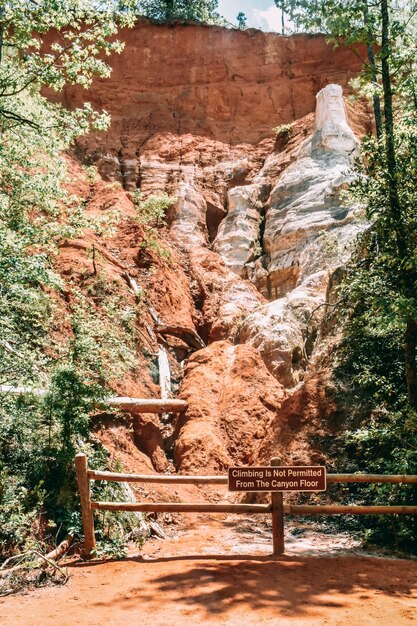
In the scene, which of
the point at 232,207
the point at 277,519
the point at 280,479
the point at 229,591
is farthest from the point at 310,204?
the point at 229,591

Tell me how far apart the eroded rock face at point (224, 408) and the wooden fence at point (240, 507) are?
15.9 ft

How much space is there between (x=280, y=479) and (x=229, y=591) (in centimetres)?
163

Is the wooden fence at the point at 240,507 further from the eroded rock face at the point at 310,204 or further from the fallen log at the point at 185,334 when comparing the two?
the eroded rock face at the point at 310,204

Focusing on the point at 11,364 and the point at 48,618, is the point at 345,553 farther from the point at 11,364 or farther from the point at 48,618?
the point at 11,364

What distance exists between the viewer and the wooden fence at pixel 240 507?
6.80m

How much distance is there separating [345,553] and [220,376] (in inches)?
302

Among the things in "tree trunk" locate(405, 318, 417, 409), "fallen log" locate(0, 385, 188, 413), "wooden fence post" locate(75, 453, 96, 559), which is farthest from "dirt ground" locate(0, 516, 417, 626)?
"fallen log" locate(0, 385, 188, 413)

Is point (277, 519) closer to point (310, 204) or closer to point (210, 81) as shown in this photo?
point (310, 204)

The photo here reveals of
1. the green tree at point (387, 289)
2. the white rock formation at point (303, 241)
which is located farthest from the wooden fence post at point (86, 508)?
the white rock formation at point (303, 241)

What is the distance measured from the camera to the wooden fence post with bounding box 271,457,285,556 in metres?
6.81

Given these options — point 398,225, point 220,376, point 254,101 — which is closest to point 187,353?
point 220,376

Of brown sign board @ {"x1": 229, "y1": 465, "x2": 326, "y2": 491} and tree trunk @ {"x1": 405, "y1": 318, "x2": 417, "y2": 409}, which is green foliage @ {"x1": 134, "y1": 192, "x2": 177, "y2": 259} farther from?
brown sign board @ {"x1": 229, "y1": 465, "x2": 326, "y2": 491}

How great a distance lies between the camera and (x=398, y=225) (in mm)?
8164

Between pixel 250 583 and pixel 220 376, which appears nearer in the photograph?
pixel 250 583
